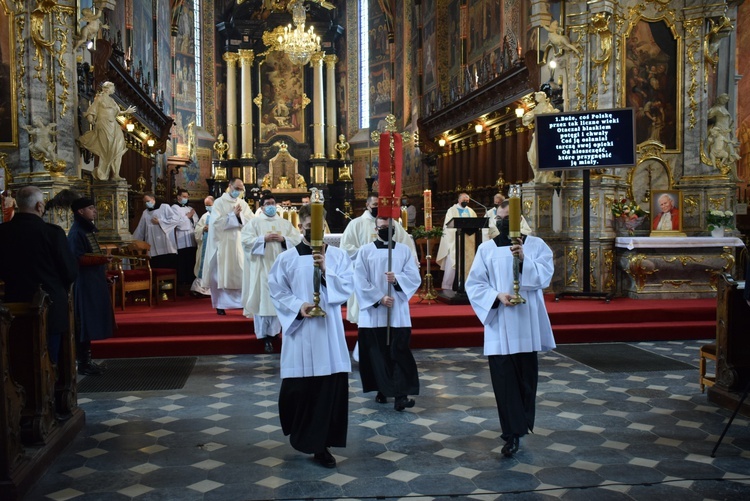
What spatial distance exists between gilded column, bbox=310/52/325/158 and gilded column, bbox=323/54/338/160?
0.29 meters

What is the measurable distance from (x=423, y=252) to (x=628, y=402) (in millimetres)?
10695

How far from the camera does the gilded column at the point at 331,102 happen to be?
29.6m

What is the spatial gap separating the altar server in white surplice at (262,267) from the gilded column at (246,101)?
2072 centimetres

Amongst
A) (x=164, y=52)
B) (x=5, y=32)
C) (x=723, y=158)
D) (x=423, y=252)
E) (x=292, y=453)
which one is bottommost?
(x=292, y=453)

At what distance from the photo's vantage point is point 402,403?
20.5 feet

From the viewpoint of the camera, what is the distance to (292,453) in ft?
16.8

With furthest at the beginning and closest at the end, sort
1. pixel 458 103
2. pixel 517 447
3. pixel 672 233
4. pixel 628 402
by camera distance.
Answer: pixel 458 103 < pixel 672 233 < pixel 628 402 < pixel 517 447

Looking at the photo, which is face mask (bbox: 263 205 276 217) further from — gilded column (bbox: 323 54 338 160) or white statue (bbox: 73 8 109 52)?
gilded column (bbox: 323 54 338 160)

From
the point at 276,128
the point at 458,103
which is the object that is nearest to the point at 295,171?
the point at 276,128

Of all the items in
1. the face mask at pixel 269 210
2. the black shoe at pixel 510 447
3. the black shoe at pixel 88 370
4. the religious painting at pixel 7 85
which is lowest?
the black shoe at pixel 510 447

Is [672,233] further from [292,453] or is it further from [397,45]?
[397,45]

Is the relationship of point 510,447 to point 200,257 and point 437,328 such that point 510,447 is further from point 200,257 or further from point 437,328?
point 200,257

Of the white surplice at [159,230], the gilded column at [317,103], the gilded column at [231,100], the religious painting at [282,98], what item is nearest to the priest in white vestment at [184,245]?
the white surplice at [159,230]

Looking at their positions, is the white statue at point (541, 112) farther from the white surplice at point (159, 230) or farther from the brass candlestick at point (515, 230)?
the brass candlestick at point (515, 230)
